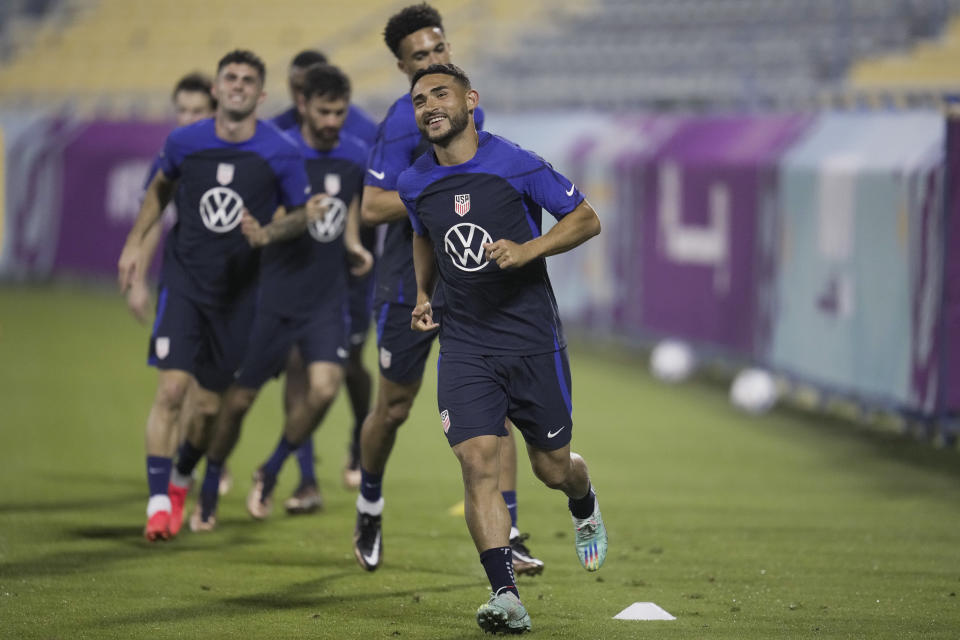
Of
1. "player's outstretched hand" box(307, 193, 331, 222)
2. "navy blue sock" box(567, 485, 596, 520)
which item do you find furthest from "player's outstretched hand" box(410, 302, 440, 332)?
"player's outstretched hand" box(307, 193, 331, 222)

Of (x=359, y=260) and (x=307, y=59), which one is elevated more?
(x=307, y=59)

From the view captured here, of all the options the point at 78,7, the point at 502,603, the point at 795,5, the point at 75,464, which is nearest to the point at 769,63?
the point at 795,5

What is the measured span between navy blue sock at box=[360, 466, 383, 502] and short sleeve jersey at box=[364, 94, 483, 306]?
79 centimetres

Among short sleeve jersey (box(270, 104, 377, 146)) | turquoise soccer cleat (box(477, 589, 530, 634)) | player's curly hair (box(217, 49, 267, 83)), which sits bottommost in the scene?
turquoise soccer cleat (box(477, 589, 530, 634))

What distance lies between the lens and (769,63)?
2019 cm

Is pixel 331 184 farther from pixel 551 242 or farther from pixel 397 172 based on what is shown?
pixel 551 242

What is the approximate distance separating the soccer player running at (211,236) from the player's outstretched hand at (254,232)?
54 mm

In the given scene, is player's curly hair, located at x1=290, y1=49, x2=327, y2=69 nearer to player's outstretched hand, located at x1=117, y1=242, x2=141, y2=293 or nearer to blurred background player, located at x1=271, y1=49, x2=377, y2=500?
blurred background player, located at x1=271, y1=49, x2=377, y2=500

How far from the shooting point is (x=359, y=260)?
868 centimetres

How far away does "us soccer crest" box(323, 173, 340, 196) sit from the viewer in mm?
8867

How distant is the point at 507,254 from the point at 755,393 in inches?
295

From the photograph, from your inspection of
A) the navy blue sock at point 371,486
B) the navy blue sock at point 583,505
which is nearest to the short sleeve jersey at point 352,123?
the navy blue sock at point 371,486

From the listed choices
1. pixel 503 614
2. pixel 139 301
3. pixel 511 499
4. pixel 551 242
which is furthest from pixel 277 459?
pixel 551 242

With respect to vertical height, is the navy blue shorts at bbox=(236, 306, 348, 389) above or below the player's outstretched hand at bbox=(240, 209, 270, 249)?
below
